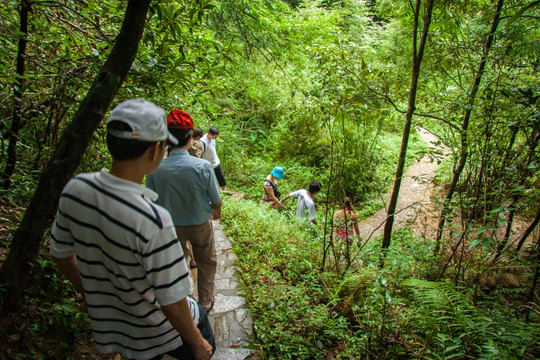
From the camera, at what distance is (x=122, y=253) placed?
1271 mm

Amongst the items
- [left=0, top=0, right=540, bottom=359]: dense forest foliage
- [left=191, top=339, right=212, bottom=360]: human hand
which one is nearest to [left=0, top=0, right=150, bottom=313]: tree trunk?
[left=0, top=0, right=540, bottom=359]: dense forest foliage

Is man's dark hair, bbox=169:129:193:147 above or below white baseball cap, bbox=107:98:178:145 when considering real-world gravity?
below

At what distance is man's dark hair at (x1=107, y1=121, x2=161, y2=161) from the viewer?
49.7 inches

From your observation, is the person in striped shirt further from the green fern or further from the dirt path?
the dirt path

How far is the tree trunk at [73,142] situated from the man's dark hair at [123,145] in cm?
68

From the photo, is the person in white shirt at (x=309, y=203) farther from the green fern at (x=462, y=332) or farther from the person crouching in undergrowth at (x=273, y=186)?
the green fern at (x=462, y=332)

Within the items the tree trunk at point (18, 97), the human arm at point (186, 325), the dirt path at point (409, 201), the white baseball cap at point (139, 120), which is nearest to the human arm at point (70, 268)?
the human arm at point (186, 325)

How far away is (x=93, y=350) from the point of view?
2314mm

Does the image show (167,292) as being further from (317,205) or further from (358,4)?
(358,4)

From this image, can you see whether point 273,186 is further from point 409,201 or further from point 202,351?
point 202,351

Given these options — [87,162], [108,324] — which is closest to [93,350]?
[108,324]

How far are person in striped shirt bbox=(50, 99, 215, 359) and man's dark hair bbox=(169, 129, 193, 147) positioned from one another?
132 centimetres

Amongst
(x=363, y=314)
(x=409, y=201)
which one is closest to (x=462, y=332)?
(x=363, y=314)

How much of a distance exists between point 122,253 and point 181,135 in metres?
1.63
